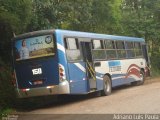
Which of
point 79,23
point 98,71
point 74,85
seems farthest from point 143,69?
point 74,85

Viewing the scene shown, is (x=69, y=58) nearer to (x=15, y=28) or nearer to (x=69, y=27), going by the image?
(x=15, y=28)

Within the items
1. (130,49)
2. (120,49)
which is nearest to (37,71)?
(120,49)

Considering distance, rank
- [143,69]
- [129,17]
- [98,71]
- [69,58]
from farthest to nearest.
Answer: [129,17] → [143,69] → [98,71] → [69,58]

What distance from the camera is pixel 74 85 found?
15.7m

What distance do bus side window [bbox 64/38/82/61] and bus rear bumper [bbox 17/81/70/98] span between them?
1.19 metres

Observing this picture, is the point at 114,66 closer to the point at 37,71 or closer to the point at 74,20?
the point at 37,71

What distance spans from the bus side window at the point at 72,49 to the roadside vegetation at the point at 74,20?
2438mm

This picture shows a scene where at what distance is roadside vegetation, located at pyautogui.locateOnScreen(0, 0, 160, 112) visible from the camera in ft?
55.4

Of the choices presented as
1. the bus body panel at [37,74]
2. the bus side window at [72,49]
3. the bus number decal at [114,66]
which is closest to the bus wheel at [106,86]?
the bus number decal at [114,66]

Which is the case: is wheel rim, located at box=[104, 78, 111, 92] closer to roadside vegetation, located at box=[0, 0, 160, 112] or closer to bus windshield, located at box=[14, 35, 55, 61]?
roadside vegetation, located at box=[0, 0, 160, 112]

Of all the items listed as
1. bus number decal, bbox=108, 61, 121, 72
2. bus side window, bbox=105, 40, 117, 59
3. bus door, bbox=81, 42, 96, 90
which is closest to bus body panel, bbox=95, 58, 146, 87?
bus number decal, bbox=108, 61, 121, 72

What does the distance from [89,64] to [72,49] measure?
5.19 ft

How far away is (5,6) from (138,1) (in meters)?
20.8

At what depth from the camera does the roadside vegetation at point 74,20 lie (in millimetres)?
16891
